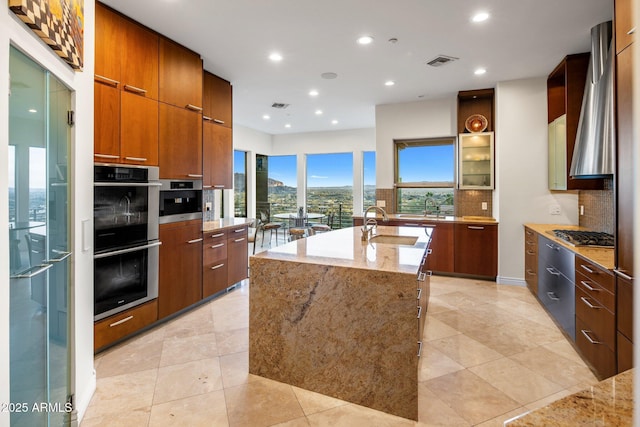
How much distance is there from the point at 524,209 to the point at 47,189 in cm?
512

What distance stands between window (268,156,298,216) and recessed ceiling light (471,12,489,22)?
5.83 meters

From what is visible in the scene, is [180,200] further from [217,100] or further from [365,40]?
[365,40]

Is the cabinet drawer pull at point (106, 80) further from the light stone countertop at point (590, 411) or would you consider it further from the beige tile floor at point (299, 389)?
the light stone countertop at point (590, 411)

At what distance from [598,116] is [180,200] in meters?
4.01

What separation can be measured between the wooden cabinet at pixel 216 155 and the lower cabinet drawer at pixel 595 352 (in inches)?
153

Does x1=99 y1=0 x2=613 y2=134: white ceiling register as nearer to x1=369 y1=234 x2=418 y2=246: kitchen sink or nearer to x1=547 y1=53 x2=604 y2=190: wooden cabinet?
x1=547 y1=53 x2=604 y2=190: wooden cabinet

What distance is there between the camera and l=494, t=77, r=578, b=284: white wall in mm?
4441

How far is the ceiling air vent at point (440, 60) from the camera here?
12.3 feet

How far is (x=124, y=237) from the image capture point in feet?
9.20

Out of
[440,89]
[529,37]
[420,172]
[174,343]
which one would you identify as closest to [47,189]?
[174,343]

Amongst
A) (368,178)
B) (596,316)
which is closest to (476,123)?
(368,178)

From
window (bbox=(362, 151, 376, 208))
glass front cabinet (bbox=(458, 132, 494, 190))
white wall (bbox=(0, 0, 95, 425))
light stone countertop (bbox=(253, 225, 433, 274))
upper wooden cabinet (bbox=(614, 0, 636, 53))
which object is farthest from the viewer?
window (bbox=(362, 151, 376, 208))

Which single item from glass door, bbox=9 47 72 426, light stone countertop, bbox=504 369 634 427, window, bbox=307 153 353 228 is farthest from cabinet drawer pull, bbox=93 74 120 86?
window, bbox=307 153 353 228

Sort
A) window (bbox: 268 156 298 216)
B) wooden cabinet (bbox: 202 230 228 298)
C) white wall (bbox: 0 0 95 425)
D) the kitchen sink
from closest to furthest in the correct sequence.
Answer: white wall (bbox: 0 0 95 425)
the kitchen sink
wooden cabinet (bbox: 202 230 228 298)
window (bbox: 268 156 298 216)
